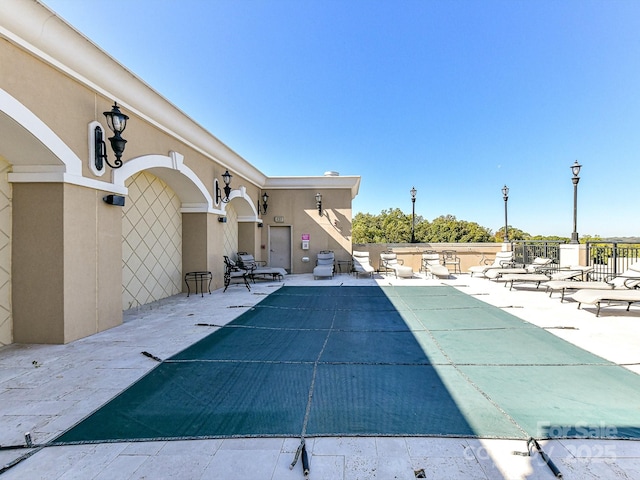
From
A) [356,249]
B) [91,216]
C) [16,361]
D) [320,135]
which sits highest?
[320,135]

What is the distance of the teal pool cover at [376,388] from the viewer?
80.3 inches

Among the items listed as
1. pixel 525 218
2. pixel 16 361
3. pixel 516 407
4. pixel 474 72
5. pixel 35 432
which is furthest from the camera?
pixel 525 218

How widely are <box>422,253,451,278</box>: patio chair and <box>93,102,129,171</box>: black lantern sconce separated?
9.69m

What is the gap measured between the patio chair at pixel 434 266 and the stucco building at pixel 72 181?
828 centimetres

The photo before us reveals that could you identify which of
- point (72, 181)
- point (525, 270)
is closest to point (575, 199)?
point (525, 270)

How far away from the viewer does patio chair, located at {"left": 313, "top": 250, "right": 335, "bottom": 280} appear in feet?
33.2

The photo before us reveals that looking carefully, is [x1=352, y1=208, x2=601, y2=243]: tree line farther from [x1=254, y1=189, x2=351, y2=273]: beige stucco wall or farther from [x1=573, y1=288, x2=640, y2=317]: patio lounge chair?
[x1=573, y1=288, x2=640, y2=317]: patio lounge chair

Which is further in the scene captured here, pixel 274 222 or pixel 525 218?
pixel 525 218

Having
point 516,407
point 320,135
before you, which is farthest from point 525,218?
point 516,407

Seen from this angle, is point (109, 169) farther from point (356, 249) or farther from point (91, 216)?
point (356, 249)

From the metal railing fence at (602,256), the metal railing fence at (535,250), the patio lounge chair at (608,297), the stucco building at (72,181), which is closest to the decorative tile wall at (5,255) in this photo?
the stucco building at (72,181)

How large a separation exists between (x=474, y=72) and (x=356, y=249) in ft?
27.6

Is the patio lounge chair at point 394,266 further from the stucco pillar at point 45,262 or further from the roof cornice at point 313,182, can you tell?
the stucco pillar at point 45,262

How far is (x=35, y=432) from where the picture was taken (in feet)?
6.65
